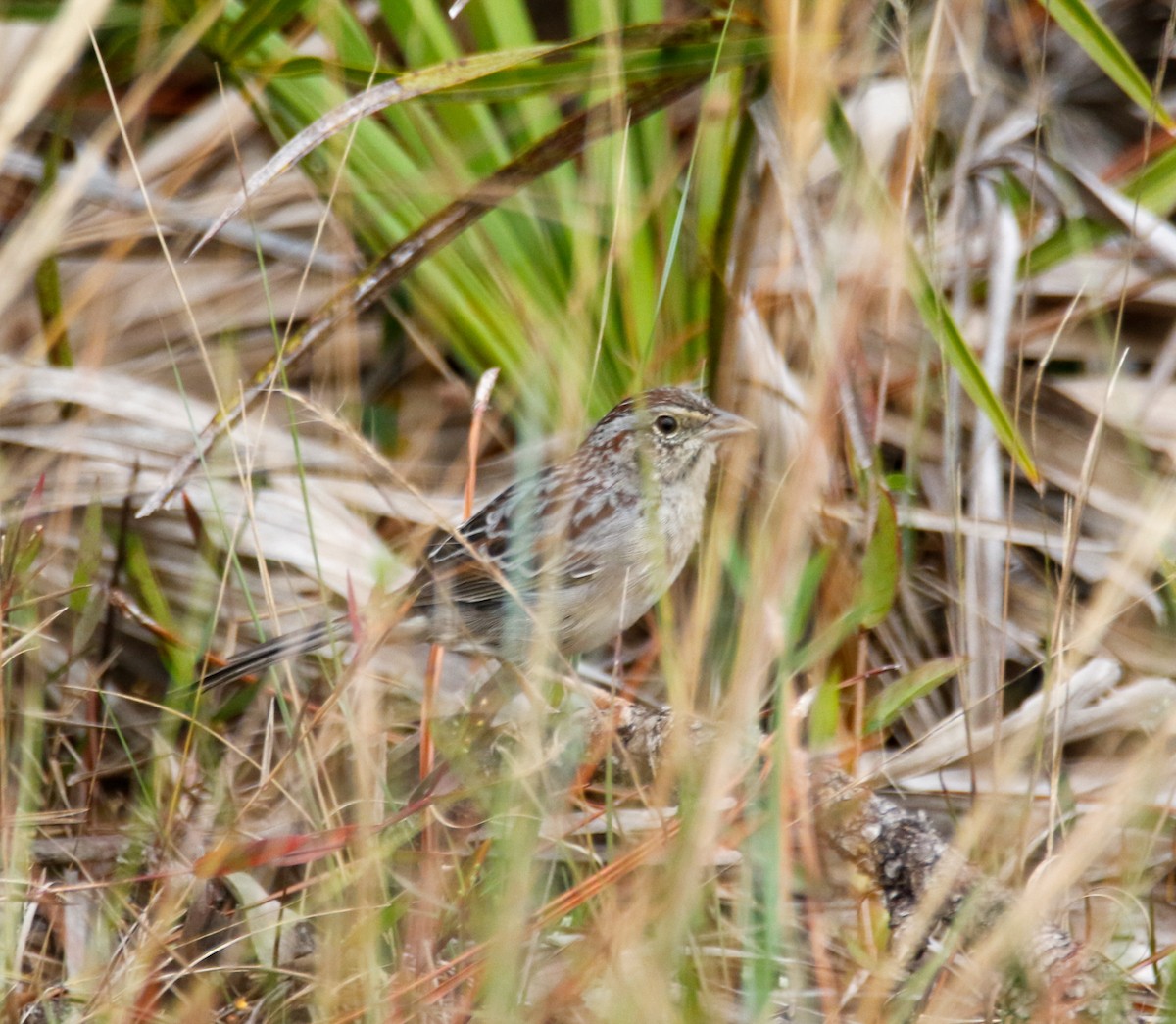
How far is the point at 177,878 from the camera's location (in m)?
2.64

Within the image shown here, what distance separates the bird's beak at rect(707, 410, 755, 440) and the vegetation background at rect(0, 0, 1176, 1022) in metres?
0.12

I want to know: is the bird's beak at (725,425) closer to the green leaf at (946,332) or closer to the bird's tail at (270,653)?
the green leaf at (946,332)

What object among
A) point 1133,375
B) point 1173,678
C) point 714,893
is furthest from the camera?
point 1133,375

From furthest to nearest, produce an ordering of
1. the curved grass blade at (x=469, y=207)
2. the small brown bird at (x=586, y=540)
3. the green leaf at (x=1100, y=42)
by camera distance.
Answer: the small brown bird at (x=586, y=540) → the curved grass blade at (x=469, y=207) → the green leaf at (x=1100, y=42)

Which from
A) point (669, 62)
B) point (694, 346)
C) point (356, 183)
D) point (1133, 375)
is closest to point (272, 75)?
point (356, 183)

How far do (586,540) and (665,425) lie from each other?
0.39m

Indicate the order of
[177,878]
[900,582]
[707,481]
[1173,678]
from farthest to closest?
[707,481]
[900,582]
[1173,678]
[177,878]

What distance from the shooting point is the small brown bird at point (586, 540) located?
3.55 m

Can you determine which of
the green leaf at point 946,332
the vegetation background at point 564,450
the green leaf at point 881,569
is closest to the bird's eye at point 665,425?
the vegetation background at point 564,450

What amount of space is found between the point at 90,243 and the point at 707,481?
2.07 meters

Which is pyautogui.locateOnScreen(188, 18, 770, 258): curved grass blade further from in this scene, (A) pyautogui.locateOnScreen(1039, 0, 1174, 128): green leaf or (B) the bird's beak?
(B) the bird's beak

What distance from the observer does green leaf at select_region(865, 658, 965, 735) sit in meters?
2.79

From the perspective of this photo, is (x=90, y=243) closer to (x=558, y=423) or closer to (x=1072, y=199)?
(x=558, y=423)

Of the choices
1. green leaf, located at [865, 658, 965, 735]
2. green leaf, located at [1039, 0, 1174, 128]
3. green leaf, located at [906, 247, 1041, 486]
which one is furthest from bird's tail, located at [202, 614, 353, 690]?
green leaf, located at [1039, 0, 1174, 128]
